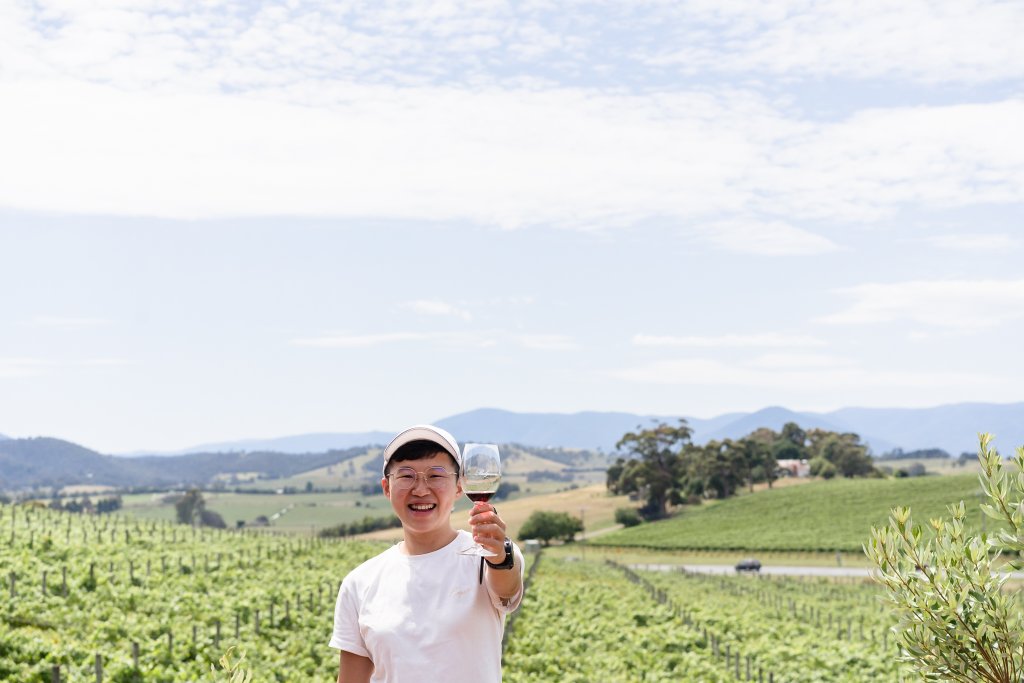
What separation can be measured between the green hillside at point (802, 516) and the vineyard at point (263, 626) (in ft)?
169

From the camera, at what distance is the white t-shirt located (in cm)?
387

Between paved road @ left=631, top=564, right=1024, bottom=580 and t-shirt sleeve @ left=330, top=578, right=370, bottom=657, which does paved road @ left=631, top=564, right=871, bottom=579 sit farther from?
t-shirt sleeve @ left=330, top=578, right=370, bottom=657

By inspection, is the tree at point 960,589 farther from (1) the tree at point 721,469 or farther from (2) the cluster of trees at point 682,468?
(1) the tree at point 721,469

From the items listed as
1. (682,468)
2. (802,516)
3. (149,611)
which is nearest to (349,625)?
(149,611)

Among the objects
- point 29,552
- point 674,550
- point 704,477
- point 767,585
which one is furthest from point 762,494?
point 29,552

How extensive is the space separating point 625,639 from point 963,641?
1694 centimetres

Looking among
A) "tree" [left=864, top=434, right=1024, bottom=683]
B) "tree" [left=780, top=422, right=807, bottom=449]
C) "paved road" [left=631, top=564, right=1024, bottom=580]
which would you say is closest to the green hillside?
"paved road" [left=631, top=564, right=1024, bottom=580]

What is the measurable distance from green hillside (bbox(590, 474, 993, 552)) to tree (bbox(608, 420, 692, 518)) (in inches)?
127

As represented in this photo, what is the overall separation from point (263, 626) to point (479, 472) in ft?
49.3

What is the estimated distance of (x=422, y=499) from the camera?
13.3ft

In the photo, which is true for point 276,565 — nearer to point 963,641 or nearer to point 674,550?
point 963,641

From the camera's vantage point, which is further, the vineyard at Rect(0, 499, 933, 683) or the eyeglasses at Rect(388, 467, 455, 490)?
the vineyard at Rect(0, 499, 933, 683)

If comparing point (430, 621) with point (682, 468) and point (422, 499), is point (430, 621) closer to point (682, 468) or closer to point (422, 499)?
point (422, 499)

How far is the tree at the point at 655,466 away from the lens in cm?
10719
